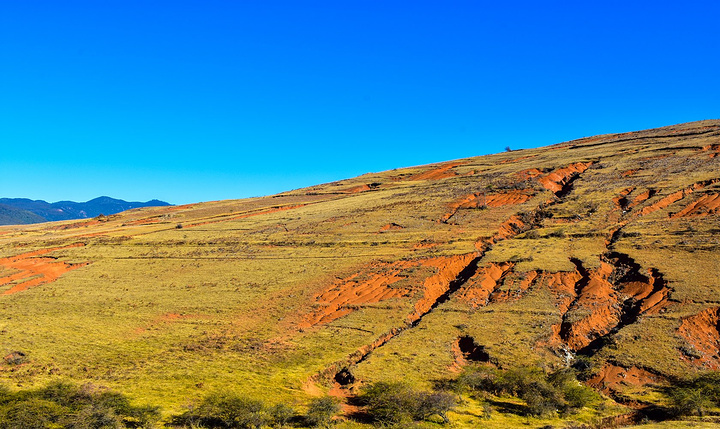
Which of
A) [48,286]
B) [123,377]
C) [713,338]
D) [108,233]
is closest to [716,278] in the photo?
[713,338]

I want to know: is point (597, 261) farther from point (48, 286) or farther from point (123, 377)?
point (48, 286)

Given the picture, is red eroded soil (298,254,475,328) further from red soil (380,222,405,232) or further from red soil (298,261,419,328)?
red soil (380,222,405,232)

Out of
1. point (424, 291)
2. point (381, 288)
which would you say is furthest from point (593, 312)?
point (381, 288)

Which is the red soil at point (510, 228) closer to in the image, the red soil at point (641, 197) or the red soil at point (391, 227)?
the red soil at point (641, 197)

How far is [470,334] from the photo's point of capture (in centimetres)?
2738

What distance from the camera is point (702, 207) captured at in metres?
44.2

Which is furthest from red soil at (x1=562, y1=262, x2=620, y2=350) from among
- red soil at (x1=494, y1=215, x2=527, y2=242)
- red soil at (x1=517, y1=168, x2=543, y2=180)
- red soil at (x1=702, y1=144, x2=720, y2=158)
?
red soil at (x1=702, y1=144, x2=720, y2=158)

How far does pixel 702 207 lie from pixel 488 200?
23667 millimetres

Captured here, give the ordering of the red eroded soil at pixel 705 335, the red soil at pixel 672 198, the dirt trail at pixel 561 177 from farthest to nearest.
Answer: the dirt trail at pixel 561 177 → the red soil at pixel 672 198 → the red eroded soil at pixel 705 335

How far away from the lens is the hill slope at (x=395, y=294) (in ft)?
78.4

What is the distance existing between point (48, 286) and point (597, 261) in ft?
158

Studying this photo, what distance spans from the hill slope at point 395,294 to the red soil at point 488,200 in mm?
278

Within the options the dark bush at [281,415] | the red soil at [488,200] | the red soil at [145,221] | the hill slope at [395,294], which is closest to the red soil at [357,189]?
the hill slope at [395,294]

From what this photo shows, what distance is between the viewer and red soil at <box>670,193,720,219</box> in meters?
42.8
